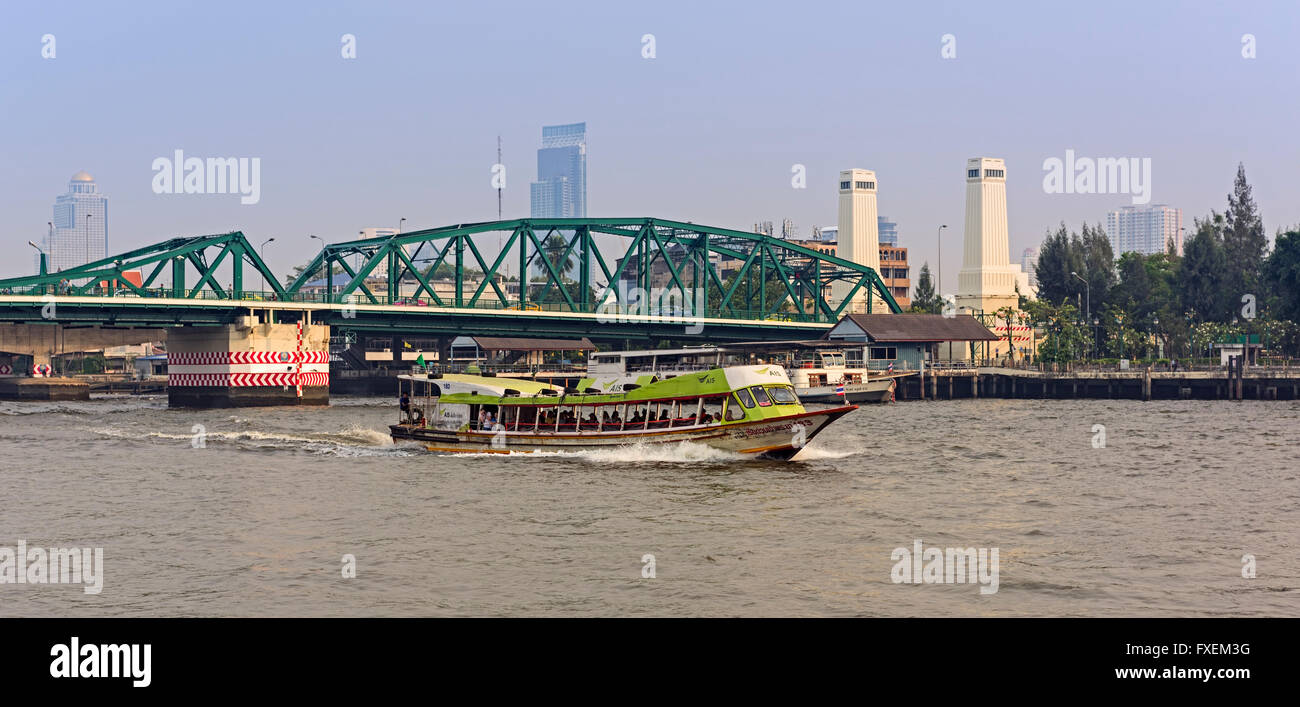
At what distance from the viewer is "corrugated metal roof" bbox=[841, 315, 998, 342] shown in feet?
434

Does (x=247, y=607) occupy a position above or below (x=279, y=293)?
below

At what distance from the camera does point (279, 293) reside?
119438 millimetres

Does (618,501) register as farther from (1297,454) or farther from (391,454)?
(1297,454)

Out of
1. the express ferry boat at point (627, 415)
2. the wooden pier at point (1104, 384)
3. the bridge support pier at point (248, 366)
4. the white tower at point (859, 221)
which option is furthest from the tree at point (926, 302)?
the express ferry boat at point (627, 415)

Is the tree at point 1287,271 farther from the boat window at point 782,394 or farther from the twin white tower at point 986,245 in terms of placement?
the boat window at point 782,394

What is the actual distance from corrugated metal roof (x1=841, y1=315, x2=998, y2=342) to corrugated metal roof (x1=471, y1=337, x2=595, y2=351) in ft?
124

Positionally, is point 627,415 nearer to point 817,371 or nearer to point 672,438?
point 672,438

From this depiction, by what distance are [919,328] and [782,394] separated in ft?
287

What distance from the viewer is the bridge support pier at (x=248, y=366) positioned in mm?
111250

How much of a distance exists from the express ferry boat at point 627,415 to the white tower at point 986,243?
118 m

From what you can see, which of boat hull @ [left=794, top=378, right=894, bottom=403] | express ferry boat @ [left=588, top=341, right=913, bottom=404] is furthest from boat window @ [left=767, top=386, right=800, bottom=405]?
boat hull @ [left=794, top=378, right=894, bottom=403]
